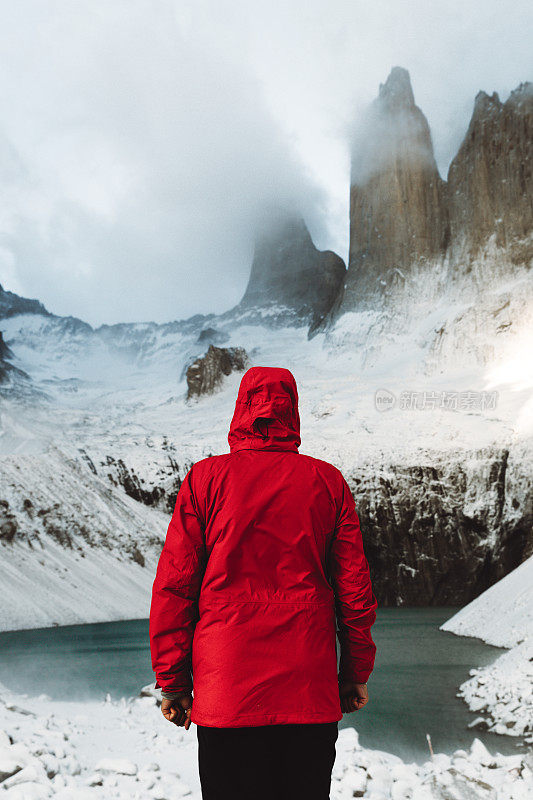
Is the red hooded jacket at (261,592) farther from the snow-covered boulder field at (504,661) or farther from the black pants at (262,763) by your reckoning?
the snow-covered boulder field at (504,661)

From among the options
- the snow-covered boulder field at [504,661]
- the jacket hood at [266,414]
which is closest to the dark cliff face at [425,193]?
the snow-covered boulder field at [504,661]

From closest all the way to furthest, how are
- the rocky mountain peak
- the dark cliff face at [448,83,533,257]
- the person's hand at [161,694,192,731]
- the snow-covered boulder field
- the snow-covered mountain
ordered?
the person's hand at [161,694,192,731], the snow-covered boulder field, the snow-covered mountain, the dark cliff face at [448,83,533,257], the rocky mountain peak

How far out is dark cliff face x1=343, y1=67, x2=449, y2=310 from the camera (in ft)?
86.2

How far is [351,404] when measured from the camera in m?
20.3

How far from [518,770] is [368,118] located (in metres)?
28.5

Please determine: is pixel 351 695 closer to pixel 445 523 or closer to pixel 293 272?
pixel 445 523

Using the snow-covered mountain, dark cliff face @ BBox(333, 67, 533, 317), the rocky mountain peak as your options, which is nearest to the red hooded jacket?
the snow-covered mountain

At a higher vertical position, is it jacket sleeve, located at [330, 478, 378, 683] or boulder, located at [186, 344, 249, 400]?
boulder, located at [186, 344, 249, 400]

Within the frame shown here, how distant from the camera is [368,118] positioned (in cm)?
A: 2742

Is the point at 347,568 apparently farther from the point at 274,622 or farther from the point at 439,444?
the point at 439,444

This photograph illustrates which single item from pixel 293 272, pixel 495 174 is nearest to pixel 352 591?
pixel 495 174

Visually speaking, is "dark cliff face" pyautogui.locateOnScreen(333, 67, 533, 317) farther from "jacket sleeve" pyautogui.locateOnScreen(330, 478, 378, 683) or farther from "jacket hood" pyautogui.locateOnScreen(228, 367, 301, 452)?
"jacket sleeve" pyautogui.locateOnScreen(330, 478, 378, 683)

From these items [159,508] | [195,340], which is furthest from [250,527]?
[195,340]

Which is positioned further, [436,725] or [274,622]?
[436,725]
